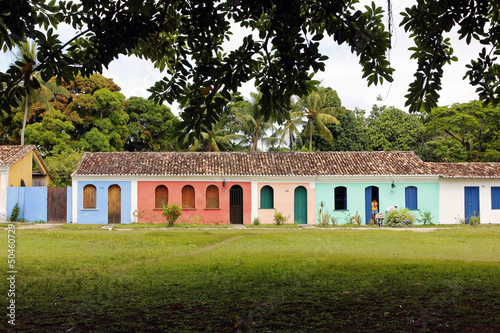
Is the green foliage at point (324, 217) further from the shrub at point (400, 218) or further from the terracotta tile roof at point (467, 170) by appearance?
the terracotta tile roof at point (467, 170)

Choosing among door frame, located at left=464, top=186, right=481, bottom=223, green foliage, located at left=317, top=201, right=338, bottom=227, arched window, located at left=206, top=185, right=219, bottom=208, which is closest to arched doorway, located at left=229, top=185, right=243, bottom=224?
arched window, located at left=206, top=185, right=219, bottom=208


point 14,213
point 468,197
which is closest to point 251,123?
point 468,197

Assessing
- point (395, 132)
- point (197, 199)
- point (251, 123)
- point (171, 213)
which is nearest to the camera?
point (171, 213)

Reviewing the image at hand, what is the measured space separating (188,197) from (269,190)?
4065 mm

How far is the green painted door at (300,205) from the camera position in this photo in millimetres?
22453

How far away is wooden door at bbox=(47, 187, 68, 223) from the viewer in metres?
21.9

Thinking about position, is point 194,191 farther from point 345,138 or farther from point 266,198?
point 345,138

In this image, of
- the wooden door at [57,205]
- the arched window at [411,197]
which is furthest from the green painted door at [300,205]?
the wooden door at [57,205]

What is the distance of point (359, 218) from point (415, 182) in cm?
340

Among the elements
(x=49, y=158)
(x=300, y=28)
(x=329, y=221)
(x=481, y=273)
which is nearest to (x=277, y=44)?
(x=300, y=28)

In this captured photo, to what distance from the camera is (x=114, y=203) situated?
72.2 ft

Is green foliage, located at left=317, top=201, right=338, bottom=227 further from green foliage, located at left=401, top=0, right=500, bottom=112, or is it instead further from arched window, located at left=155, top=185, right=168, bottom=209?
green foliage, located at left=401, top=0, right=500, bottom=112

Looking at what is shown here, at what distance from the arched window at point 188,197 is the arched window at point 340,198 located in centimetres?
720

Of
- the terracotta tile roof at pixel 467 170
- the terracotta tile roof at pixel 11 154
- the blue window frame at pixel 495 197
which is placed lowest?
the blue window frame at pixel 495 197
